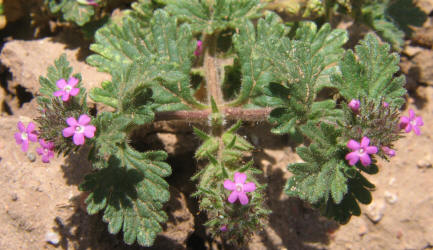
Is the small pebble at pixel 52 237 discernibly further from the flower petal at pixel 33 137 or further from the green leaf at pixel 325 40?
the green leaf at pixel 325 40

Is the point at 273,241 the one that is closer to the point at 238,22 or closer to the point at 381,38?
the point at 238,22

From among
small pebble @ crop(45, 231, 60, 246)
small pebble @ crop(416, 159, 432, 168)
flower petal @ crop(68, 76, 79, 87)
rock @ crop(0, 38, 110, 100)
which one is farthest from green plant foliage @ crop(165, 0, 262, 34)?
small pebble @ crop(416, 159, 432, 168)

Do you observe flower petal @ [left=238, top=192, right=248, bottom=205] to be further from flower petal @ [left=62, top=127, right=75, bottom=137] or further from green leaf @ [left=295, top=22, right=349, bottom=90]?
green leaf @ [left=295, top=22, right=349, bottom=90]

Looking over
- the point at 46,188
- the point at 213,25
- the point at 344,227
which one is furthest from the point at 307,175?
the point at 46,188

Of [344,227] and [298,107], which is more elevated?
[298,107]

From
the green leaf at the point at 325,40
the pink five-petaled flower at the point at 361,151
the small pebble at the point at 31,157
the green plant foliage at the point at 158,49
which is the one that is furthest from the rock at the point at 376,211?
the small pebble at the point at 31,157

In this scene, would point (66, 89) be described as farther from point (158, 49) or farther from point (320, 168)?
point (320, 168)
